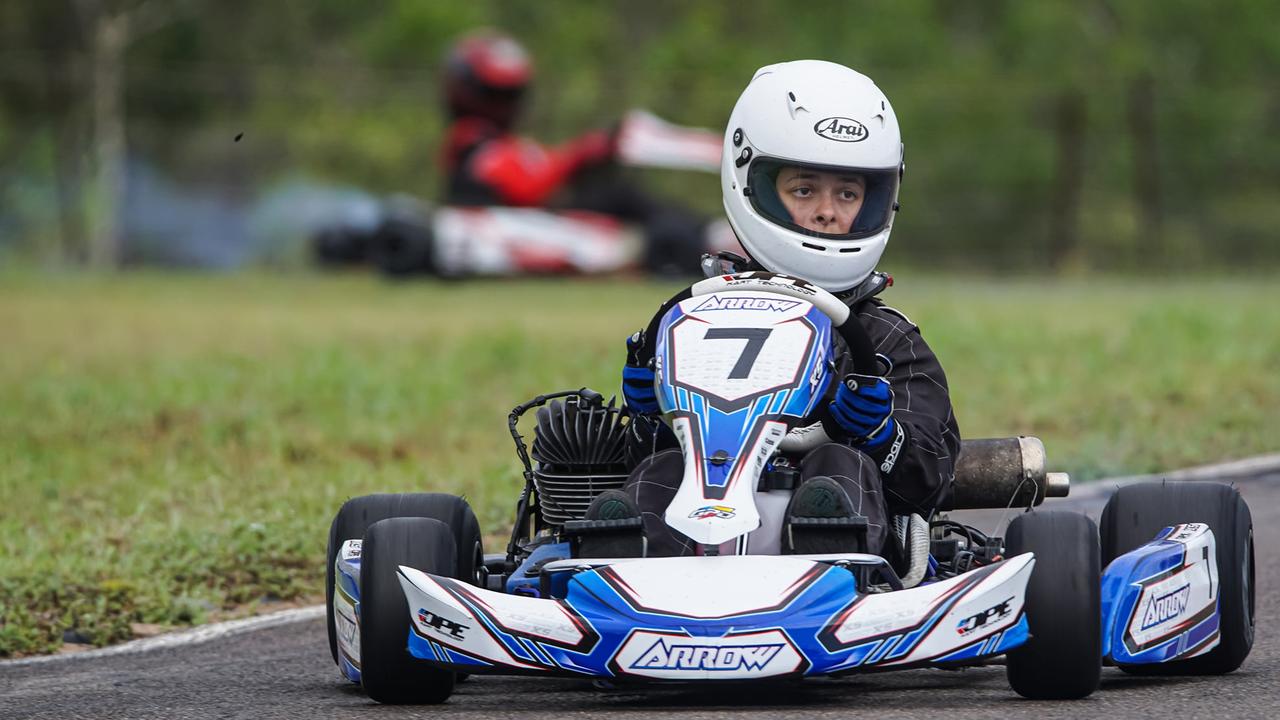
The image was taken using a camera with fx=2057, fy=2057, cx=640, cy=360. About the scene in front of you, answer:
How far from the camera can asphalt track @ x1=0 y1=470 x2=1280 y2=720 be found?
3953 millimetres

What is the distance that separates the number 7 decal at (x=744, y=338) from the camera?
437 cm

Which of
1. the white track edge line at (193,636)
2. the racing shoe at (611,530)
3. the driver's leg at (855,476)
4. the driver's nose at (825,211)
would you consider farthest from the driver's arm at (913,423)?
the white track edge line at (193,636)

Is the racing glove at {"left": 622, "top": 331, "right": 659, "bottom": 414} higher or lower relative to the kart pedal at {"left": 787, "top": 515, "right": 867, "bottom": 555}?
higher

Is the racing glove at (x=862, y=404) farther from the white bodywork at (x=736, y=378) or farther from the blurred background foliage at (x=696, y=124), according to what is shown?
the blurred background foliage at (x=696, y=124)

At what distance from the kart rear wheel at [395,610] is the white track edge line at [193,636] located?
1.64 m

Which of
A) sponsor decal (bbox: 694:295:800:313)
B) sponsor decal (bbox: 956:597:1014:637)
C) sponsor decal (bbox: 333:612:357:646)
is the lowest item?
sponsor decal (bbox: 333:612:357:646)

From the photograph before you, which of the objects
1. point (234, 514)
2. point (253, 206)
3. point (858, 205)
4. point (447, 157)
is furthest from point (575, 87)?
point (858, 205)

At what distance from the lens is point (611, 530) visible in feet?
13.5

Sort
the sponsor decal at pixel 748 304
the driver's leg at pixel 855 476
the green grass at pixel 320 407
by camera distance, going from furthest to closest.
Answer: the green grass at pixel 320 407, the sponsor decal at pixel 748 304, the driver's leg at pixel 855 476

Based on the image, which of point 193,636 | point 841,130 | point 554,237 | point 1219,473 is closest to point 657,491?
point 841,130

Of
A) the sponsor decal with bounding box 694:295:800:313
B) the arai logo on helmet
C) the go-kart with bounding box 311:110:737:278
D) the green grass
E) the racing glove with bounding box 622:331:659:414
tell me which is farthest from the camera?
the go-kart with bounding box 311:110:737:278

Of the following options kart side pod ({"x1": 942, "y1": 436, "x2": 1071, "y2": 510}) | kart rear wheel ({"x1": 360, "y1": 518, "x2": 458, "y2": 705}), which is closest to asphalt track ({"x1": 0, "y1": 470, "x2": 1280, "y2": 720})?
kart rear wheel ({"x1": 360, "y1": 518, "x2": 458, "y2": 705})

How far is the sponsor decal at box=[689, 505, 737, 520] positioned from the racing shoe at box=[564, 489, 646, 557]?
0.11 m

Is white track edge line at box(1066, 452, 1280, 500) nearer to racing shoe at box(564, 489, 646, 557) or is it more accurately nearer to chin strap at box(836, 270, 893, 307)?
chin strap at box(836, 270, 893, 307)
